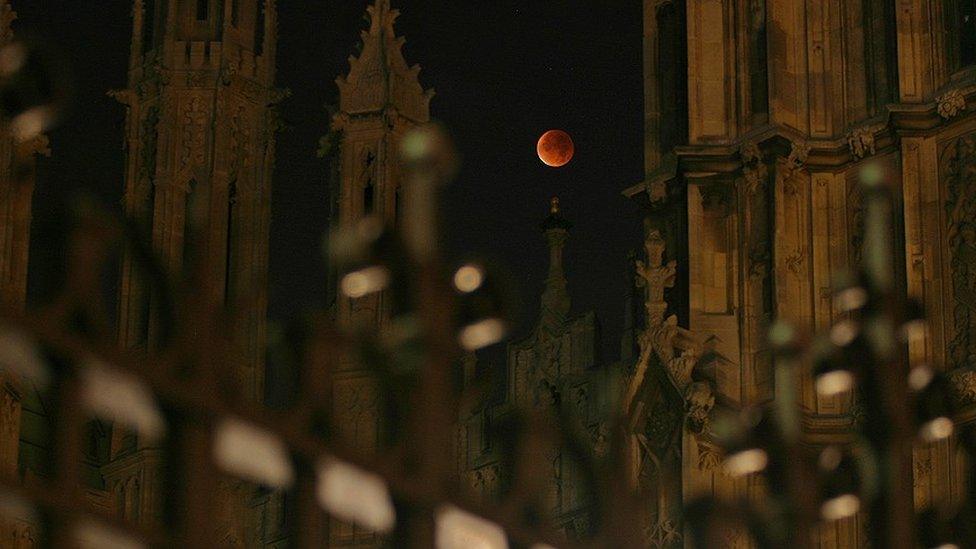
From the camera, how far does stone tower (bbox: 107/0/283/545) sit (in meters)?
23.5

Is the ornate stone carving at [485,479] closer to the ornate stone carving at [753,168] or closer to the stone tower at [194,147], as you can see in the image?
the stone tower at [194,147]

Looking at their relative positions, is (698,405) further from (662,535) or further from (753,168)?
(753,168)

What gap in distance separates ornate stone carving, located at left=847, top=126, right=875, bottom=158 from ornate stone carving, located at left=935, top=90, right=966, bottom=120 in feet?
2.46

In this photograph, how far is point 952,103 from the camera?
17047 mm

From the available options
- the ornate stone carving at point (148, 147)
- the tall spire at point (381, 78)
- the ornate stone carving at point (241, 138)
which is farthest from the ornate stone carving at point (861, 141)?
the ornate stone carving at point (148, 147)

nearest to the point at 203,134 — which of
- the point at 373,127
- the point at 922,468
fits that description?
the point at 373,127

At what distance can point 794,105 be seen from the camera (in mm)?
18234

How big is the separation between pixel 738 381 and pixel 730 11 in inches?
132

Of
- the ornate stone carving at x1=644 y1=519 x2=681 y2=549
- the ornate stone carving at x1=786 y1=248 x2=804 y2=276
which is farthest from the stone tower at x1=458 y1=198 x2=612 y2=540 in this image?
the ornate stone carving at x1=786 y1=248 x2=804 y2=276

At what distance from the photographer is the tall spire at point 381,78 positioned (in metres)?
23.6

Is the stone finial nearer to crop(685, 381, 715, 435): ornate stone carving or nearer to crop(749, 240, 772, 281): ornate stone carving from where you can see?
crop(749, 240, 772, 281): ornate stone carving

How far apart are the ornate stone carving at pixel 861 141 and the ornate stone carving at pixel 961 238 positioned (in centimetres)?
64

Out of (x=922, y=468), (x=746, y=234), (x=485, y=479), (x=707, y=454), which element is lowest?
(x=922, y=468)

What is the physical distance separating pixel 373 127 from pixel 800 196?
669cm
